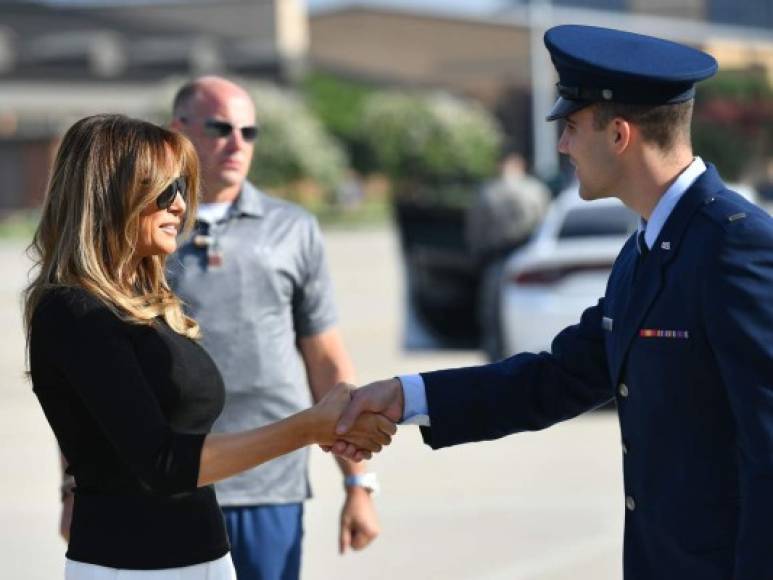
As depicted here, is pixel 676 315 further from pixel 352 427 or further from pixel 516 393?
pixel 352 427

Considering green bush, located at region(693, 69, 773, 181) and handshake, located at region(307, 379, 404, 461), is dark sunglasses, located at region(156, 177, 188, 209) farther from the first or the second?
green bush, located at region(693, 69, 773, 181)

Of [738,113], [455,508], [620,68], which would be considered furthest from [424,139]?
[620,68]

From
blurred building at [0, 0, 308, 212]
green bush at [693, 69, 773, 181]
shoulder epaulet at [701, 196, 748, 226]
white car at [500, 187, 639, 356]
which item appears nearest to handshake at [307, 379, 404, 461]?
shoulder epaulet at [701, 196, 748, 226]

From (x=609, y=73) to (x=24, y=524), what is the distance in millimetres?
5792

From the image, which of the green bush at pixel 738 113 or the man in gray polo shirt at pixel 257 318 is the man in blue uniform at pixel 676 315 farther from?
the green bush at pixel 738 113

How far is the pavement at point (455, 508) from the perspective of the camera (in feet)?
23.5

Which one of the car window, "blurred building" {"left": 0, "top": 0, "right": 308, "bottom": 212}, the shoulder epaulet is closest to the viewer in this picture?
the shoulder epaulet

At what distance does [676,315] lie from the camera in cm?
291

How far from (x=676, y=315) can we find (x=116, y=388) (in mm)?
1056

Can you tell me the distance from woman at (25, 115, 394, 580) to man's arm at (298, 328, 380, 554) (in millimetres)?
1197

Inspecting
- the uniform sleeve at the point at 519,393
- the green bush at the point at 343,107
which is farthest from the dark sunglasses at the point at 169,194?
the green bush at the point at 343,107

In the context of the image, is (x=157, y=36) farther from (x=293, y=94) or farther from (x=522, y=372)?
(x=522, y=372)

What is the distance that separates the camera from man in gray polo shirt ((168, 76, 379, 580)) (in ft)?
14.3

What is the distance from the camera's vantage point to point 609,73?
304 centimetres
